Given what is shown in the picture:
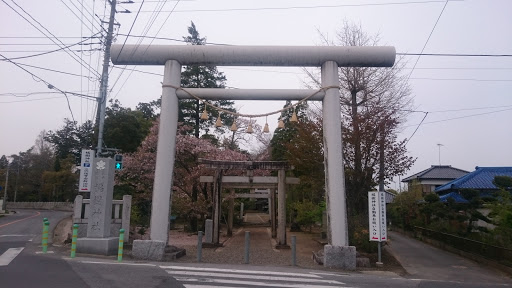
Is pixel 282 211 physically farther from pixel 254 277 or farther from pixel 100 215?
pixel 254 277

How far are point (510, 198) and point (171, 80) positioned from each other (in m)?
13.6

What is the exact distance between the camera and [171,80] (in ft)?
43.7

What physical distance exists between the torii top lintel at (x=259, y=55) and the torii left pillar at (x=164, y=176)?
1.89 ft

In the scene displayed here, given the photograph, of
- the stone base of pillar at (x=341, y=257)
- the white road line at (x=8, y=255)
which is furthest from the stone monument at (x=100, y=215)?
the stone base of pillar at (x=341, y=257)

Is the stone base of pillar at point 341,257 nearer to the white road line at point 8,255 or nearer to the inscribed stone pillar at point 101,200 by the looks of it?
the inscribed stone pillar at point 101,200

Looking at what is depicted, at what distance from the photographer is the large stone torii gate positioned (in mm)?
12547

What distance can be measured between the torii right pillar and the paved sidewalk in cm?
226

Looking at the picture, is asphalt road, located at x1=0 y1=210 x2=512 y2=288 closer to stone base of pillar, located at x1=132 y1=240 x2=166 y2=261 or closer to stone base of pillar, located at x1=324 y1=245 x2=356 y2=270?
stone base of pillar, located at x1=324 y1=245 x2=356 y2=270

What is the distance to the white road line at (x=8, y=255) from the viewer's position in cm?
1007

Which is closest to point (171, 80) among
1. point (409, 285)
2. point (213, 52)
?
point (213, 52)

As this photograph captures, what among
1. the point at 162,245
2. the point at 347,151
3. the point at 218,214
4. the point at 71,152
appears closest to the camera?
the point at 162,245

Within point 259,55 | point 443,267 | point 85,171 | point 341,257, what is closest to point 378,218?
point 341,257

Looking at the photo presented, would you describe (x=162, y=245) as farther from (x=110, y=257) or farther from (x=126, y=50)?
(x=126, y=50)

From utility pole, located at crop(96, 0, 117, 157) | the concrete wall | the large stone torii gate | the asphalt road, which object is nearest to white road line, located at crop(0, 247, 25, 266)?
the asphalt road
